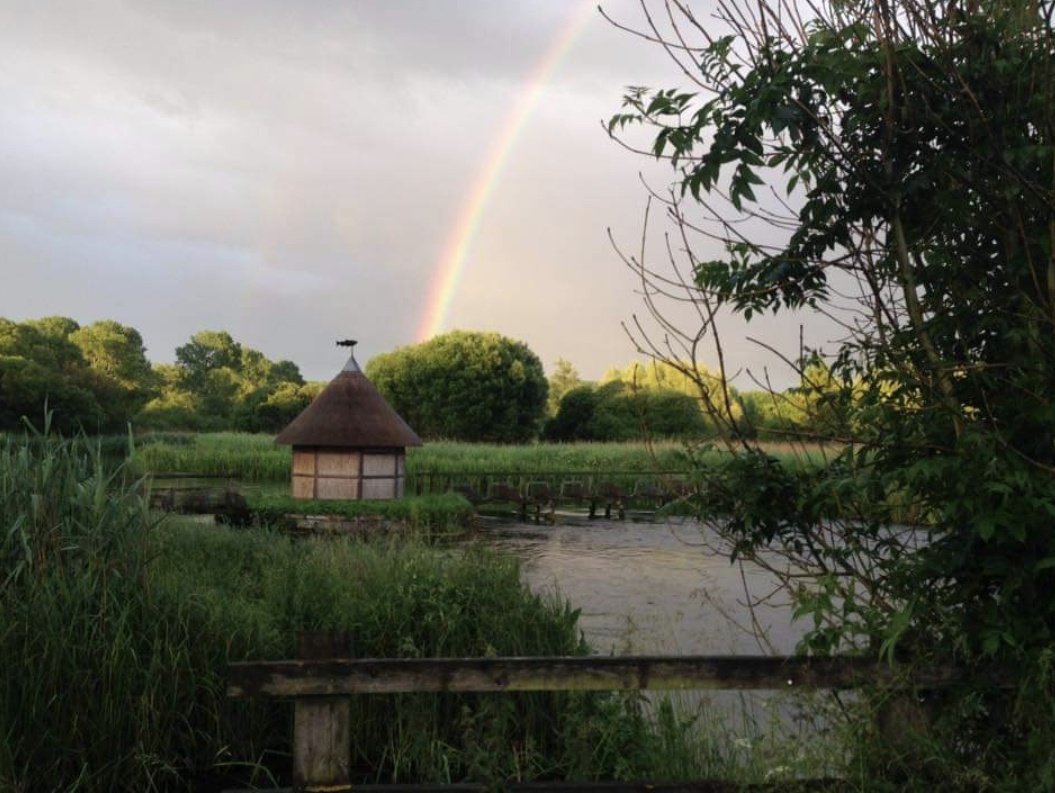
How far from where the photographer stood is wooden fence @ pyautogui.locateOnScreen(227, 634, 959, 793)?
339 centimetres

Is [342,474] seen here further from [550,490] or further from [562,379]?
[562,379]

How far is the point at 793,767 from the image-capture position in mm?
3311

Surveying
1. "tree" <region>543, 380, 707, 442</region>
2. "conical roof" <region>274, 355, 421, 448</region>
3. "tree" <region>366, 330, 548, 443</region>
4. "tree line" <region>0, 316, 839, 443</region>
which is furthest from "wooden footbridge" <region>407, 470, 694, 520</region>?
"tree" <region>366, 330, 548, 443</region>

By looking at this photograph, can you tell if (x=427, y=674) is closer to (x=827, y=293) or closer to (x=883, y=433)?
(x=883, y=433)

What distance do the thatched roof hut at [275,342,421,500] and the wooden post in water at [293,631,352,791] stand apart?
52.3 ft

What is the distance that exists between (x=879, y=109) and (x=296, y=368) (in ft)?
270

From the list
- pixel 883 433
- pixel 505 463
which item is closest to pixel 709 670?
pixel 883 433

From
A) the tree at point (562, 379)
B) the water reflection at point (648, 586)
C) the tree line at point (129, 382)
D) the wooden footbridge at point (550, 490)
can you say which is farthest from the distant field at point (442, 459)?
the tree at point (562, 379)

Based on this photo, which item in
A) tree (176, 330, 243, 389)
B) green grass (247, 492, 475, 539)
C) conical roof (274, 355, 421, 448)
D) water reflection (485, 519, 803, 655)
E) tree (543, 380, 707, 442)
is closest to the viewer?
water reflection (485, 519, 803, 655)

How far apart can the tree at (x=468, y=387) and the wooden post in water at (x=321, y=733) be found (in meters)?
46.8

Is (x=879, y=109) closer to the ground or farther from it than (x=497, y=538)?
farther from it

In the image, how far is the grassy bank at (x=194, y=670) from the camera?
4.15 meters

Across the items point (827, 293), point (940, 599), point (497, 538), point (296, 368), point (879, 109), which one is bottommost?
point (497, 538)

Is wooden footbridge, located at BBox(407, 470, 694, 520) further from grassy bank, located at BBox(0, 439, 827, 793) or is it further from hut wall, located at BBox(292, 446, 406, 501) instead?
grassy bank, located at BBox(0, 439, 827, 793)
